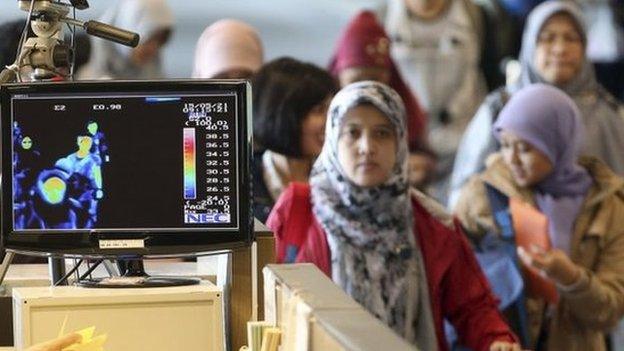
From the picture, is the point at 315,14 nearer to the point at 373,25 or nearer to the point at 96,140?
the point at 373,25

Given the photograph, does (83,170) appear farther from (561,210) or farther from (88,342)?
(561,210)

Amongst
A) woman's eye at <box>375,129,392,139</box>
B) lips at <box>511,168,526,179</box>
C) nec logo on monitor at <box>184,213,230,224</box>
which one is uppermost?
woman's eye at <box>375,129,392,139</box>

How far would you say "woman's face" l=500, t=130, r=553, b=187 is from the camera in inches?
201

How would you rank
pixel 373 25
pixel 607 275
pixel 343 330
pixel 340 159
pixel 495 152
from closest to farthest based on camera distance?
pixel 343 330
pixel 340 159
pixel 607 275
pixel 495 152
pixel 373 25

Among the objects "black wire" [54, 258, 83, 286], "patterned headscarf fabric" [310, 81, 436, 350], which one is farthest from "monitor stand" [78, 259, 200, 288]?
"patterned headscarf fabric" [310, 81, 436, 350]

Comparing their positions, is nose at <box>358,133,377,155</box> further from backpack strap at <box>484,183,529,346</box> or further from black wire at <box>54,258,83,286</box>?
black wire at <box>54,258,83,286</box>

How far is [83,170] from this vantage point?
10.1ft

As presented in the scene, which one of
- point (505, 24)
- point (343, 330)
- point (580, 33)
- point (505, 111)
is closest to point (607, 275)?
point (505, 111)

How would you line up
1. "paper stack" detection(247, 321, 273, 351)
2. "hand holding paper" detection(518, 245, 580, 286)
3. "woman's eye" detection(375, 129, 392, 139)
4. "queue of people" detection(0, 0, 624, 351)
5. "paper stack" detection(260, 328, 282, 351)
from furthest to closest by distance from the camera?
"hand holding paper" detection(518, 245, 580, 286) → "woman's eye" detection(375, 129, 392, 139) → "queue of people" detection(0, 0, 624, 351) → "paper stack" detection(247, 321, 273, 351) → "paper stack" detection(260, 328, 282, 351)

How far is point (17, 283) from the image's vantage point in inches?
133

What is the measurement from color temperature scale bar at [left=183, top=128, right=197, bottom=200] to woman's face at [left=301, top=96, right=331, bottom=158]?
1960mm

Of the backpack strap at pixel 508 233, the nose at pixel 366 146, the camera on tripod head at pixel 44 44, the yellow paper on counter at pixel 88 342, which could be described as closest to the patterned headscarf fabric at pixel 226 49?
the backpack strap at pixel 508 233

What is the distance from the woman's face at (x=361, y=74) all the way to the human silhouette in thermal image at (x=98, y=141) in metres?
2.99

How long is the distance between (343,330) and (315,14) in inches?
172
